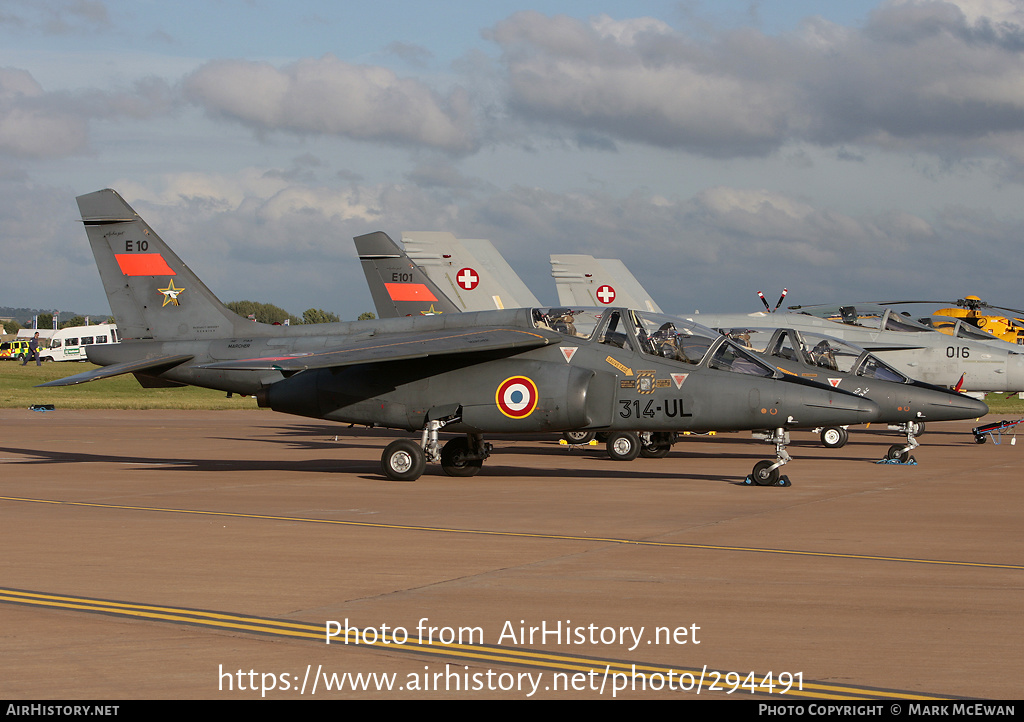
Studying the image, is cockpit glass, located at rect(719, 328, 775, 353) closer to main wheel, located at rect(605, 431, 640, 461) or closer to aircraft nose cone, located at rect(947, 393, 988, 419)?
main wheel, located at rect(605, 431, 640, 461)

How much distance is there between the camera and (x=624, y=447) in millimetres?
20859

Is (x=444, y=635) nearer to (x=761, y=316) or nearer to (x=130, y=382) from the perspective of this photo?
(x=761, y=316)

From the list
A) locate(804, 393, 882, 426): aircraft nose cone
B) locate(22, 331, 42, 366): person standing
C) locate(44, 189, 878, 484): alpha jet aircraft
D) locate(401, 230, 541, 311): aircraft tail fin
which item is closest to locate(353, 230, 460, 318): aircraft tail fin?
locate(401, 230, 541, 311): aircraft tail fin

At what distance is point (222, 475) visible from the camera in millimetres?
17578

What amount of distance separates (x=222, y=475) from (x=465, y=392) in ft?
14.7

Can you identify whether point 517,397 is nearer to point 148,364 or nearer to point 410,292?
point 148,364

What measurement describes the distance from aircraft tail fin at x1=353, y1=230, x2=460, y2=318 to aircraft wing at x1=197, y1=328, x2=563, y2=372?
33.4ft

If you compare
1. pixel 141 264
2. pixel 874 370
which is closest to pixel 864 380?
pixel 874 370

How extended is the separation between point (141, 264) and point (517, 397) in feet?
25.6

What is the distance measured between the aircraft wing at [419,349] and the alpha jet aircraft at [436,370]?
0.03 m

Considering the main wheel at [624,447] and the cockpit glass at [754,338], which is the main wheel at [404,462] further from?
the cockpit glass at [754,338]

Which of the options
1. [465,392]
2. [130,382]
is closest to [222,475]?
[465,392]
